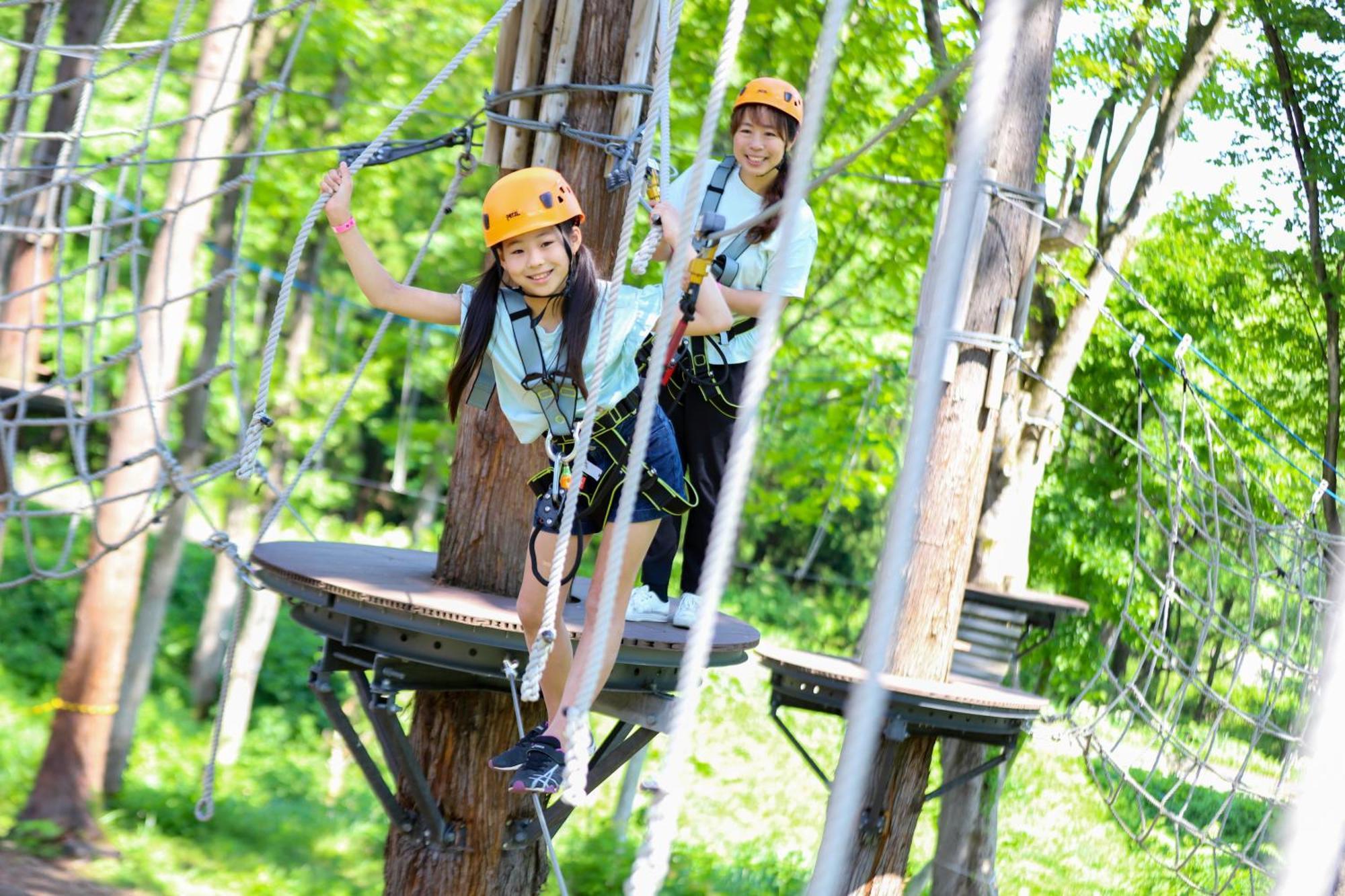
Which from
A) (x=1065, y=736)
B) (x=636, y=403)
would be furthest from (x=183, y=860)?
(x=636, y=403)

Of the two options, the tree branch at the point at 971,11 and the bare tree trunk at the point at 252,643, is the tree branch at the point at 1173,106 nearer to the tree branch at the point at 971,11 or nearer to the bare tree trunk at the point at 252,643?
the tree branch at the point at 971,11

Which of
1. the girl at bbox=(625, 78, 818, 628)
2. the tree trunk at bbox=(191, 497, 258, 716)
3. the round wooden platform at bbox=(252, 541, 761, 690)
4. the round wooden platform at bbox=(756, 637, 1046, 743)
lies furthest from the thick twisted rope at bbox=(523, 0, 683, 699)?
the tree trunk at bbox=(191, 497, 258, 716)

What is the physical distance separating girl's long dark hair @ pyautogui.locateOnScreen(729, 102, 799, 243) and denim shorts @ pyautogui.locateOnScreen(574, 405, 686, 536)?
659mm

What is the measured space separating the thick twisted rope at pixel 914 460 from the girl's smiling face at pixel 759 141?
2080 mm

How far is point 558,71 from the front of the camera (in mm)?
3467

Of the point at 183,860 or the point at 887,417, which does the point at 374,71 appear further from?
the point at 183,860

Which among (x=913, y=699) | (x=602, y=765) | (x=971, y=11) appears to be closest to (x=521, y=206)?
(x=602, y=765)

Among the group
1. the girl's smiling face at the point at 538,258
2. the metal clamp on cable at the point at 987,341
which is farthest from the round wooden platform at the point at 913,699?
the girl's smiling face at the point at 538,258

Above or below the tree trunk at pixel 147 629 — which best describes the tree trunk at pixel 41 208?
above

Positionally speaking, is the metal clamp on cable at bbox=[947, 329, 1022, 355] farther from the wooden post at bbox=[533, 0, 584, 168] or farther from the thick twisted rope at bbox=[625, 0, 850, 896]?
the thick twisted rope at bbox=[625, 0, 850, 896]

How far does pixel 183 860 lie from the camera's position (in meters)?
8.24

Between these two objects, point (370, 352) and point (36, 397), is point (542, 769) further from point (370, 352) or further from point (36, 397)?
point (36, 397)

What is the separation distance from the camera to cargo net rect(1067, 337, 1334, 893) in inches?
201

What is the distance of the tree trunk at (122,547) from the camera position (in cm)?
728
